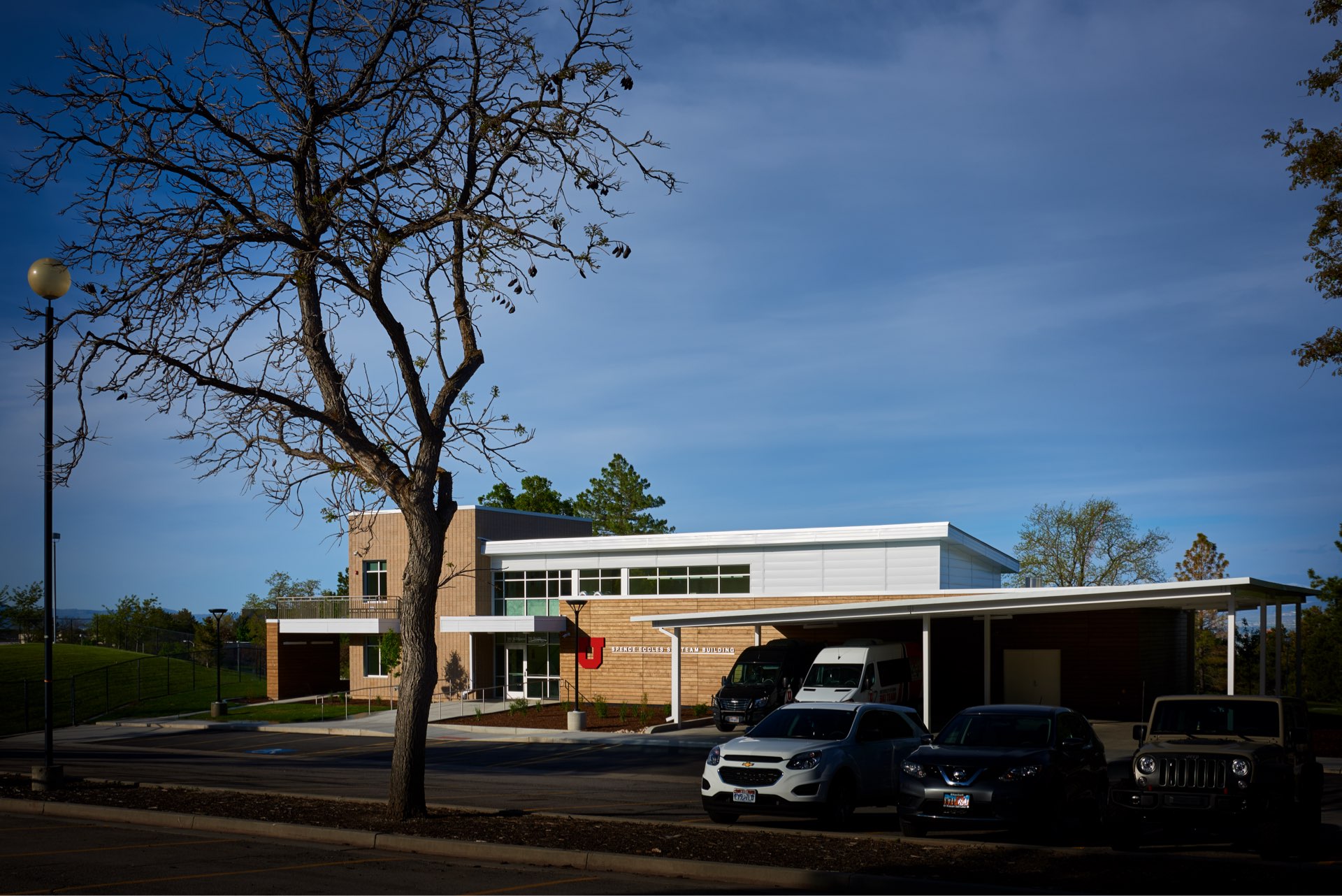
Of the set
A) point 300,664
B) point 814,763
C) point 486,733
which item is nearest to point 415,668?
point 814,763

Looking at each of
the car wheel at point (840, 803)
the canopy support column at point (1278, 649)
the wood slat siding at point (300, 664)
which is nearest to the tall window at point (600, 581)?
the wood slat siding at point (300, 664)

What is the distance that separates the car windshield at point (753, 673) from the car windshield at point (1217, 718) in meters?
19.3

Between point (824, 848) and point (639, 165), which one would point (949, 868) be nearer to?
point (824, 848)

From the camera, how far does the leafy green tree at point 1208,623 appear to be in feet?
198

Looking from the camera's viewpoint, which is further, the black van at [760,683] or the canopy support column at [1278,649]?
the black van at [760,683]

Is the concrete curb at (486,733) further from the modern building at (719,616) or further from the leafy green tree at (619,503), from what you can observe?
the leafy green tree at (619,503)

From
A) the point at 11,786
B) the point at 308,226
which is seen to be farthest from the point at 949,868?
the point at 11,786

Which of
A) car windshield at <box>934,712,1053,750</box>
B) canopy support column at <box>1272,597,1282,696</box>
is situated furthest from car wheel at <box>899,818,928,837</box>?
canopy support column at <box>1272,597,1282,696</box>

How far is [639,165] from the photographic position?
14227 millimetres

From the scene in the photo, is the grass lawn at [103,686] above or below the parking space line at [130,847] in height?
below

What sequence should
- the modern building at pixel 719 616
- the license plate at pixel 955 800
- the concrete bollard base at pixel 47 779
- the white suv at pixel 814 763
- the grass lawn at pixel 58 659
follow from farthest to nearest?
the grass lawn at pixel 58 659 → the modern building at pixel 719 616 → the concrete bollard base at pixel 47 779 → the white suv at pixel 814 763 → the license plate at pixel 955 800

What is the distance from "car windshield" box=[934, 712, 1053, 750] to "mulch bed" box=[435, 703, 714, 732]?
19539 millimetres

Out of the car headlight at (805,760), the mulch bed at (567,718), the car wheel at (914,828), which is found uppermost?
the car headlight at (805,760)

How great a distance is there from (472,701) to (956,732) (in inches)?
1296
